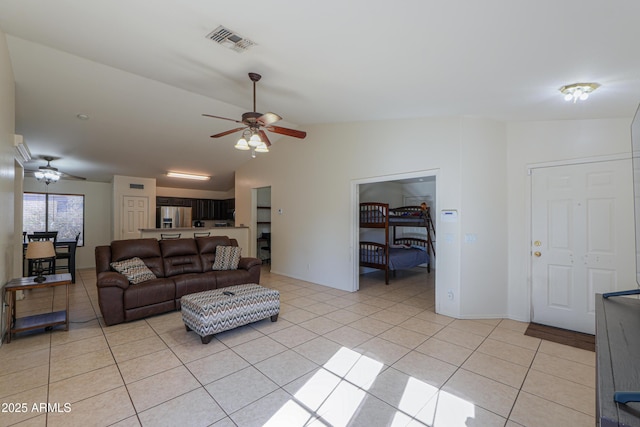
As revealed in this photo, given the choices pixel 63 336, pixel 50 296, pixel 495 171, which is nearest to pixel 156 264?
pixel 63 336

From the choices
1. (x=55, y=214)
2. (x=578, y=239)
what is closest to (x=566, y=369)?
(x=578, y=239)

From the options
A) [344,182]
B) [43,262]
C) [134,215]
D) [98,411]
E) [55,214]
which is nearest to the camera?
[98,411]

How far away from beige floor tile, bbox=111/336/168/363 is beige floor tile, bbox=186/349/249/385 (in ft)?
1.96

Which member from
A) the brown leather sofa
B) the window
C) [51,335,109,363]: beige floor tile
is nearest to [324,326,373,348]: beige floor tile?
the brown leather sofa

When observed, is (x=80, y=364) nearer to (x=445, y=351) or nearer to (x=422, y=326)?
(x=445, y=351)

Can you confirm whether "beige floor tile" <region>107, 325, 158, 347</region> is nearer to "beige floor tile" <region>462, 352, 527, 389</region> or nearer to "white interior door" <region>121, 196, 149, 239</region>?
"beige floor tile" <region>462, 352, 527, 389</region>

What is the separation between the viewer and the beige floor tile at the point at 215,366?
243cm

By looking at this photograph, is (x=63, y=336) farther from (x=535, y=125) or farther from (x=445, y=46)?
(x=535, y=125)

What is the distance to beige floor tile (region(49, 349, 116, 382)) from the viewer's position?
2438mm

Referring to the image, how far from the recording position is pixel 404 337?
3244 millimetres

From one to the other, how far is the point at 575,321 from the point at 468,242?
1485 mm

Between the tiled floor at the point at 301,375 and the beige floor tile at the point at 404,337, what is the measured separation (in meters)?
0.02

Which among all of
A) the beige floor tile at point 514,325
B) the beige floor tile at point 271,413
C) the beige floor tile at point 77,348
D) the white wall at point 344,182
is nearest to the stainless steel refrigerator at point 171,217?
the white wall at point 344,182

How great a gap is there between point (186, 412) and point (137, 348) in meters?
1.37
